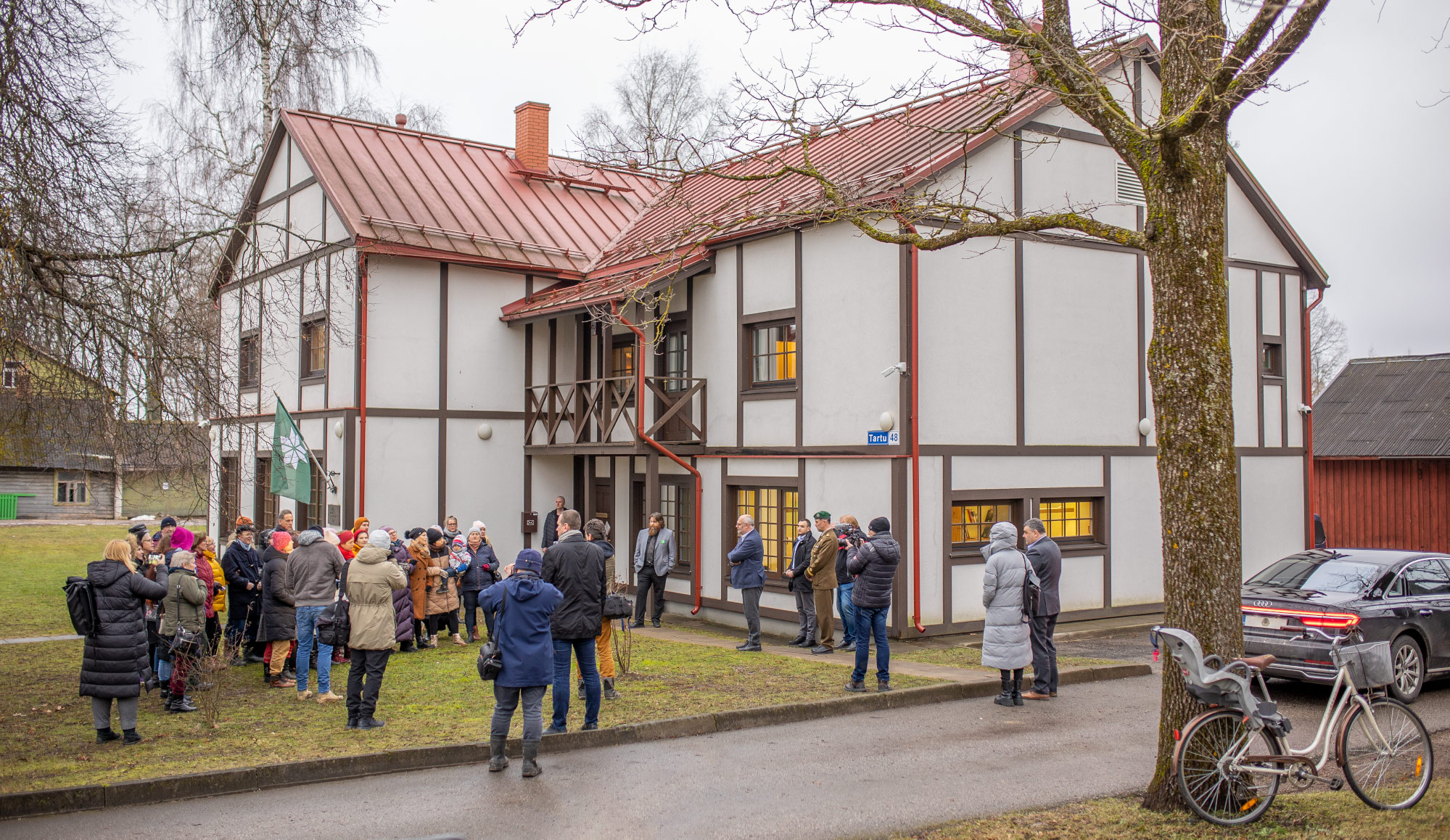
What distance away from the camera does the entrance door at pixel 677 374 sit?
56.1ft

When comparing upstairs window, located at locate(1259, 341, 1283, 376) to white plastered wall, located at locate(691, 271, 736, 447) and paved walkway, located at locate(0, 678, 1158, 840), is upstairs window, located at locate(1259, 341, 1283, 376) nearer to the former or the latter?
white plastered wall, located at locate(691, 271, 736, 447)

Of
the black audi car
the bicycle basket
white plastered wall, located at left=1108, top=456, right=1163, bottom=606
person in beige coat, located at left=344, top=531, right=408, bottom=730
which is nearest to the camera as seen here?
the bicycle basket

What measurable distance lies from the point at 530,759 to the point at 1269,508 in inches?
580

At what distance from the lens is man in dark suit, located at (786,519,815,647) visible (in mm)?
13602

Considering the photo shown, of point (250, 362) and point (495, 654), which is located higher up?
point (250, 362)

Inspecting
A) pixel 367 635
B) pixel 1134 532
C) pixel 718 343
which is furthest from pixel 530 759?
pixel 1134 532

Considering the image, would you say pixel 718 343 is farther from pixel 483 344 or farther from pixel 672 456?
pixel 483 344

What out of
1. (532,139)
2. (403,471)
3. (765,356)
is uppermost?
(532,139)

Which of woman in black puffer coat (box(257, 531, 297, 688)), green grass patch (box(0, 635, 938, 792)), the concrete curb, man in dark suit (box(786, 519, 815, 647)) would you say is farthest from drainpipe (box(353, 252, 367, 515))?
the concrete curb

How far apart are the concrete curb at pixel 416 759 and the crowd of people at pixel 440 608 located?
290 millimetres

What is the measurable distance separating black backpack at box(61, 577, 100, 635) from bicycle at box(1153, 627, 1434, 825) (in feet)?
25.4

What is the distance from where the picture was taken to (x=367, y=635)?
29.1ft

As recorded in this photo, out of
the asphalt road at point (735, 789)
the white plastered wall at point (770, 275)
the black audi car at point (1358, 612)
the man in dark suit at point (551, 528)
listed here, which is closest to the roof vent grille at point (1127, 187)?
the white plastered wall at point (770, 275)

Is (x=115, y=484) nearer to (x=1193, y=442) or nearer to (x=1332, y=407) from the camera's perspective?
(x=1332, y=407)
